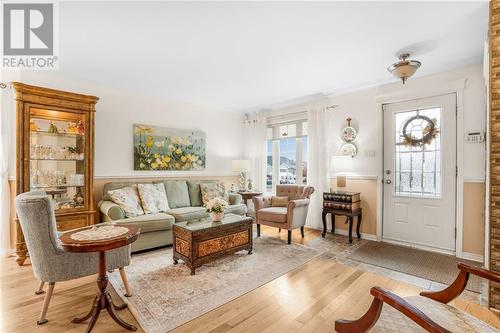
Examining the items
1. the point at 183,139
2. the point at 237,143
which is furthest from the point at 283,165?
the point at 183,139

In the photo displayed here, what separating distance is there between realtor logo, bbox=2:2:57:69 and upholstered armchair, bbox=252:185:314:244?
3440mm

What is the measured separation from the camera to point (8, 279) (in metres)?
2.58

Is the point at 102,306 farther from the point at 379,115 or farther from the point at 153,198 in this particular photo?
the point at 379,115

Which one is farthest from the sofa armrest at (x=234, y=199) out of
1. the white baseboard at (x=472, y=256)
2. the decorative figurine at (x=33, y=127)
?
the white baseboard at (x=472, y=256)

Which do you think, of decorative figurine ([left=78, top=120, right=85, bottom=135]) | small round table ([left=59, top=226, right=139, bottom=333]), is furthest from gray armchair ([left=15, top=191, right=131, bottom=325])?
decorative figurine ([left=78, top=120, right=85, bottom=135])

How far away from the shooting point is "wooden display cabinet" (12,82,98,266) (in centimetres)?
301

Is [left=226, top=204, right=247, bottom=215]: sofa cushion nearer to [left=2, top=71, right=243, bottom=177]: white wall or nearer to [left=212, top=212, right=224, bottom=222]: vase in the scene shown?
[left=2, top=71, right=243, bottom=177]: white wall

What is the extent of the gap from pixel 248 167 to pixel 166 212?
2.10 meters

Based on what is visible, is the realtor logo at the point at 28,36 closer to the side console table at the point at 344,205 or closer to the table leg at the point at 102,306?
the table leg at the point at 102,306

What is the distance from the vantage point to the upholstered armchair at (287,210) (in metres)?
3.76

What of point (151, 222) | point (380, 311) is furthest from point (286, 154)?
point (380, 311)

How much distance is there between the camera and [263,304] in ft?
7.09

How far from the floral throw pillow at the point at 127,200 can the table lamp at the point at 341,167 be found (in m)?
3.34

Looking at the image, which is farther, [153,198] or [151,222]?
[153,198]
